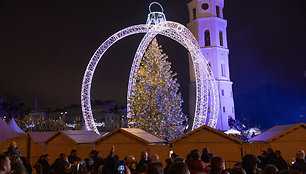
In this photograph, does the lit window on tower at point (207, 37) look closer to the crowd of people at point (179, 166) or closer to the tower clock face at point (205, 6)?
the tower clock face at point (205, 6)

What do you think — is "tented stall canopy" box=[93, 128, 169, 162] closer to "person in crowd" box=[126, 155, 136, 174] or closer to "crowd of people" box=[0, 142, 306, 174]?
"crowd of people" box=[0, 142, 306, 174]

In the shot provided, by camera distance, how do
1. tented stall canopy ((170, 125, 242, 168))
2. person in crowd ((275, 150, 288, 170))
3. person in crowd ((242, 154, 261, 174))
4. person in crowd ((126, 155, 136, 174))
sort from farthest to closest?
tented stall canopy ((170, 125, 242, 168)) < person in crowd ((126, 155, 136, 174)) < person in crowd ((275, 150, 288, 170)) < person in crowd ((242, 154, 261, 174))

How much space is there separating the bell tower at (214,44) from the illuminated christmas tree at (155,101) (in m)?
27.5

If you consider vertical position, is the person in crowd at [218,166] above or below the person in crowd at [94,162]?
above

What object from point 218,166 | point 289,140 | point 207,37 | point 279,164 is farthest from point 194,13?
point 218,166

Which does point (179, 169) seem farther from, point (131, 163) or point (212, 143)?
point (212, 143)

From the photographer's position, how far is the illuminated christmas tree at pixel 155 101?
28625 mm

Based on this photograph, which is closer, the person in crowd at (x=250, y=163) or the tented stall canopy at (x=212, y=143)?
the person in crowd at (x=250, y=163)

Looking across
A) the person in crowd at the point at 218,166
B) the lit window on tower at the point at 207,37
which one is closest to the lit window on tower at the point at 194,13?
the lit window on tower at the point at 207,37

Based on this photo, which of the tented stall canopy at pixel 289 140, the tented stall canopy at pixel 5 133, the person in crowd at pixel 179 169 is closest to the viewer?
the person in crowd at pixel 179 169

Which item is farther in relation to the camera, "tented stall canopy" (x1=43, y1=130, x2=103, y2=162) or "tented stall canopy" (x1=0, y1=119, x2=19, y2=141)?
"tented stall canopy" (x1=0, y1=119, x2=19, y2=141)

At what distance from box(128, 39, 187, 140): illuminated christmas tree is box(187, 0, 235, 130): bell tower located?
2749cm

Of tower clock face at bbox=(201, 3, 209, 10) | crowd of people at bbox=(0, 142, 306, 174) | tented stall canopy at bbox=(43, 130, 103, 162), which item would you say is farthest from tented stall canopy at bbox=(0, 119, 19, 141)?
tower clock face at bbox=(201, 3, 209, 10)

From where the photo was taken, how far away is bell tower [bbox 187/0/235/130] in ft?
186
